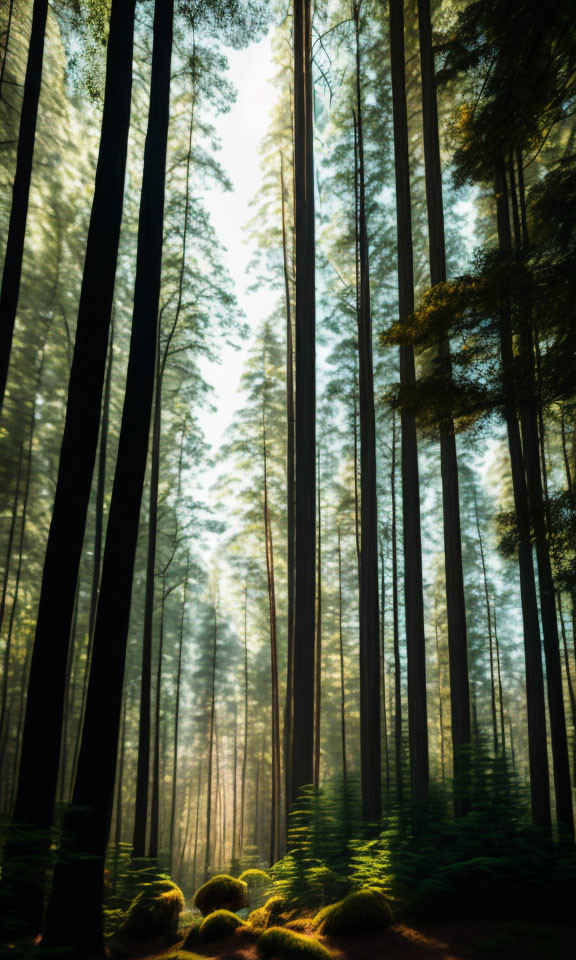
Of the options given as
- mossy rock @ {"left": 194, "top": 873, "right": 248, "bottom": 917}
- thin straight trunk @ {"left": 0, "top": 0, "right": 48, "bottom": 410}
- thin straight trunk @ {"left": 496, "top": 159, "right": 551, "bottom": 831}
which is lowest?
mossy rock @ {"left": 194, "top": 873, "right": 248, "bottom": 917}

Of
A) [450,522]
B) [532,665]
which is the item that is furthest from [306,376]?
[532,665]

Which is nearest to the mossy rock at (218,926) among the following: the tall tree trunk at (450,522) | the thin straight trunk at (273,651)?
the tall tree trunk at (450,522)

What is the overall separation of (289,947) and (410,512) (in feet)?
14.4

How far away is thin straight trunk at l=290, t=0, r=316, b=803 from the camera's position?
637cm

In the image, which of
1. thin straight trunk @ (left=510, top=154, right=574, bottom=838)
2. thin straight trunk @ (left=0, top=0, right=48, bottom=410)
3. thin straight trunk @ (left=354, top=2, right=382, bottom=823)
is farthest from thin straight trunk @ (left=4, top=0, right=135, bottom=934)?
thin straight trunk @ (left=354, top=2, right=382, bottom=823)

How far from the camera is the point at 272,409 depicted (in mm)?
12805

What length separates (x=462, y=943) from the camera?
363cm

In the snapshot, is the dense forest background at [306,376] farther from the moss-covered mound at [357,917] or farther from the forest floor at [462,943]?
the forest floor at [462,943]

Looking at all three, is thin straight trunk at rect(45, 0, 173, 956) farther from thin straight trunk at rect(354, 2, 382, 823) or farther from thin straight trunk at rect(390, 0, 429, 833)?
thin straight trunk at rect(354, 2, 382, 823)

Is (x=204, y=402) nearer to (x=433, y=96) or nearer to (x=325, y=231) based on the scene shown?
(x=325, y=231)

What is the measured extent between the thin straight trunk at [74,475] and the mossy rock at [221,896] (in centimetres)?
354

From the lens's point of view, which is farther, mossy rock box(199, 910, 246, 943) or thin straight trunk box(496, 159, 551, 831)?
thin straight trunk box(496, 159, 551, 831)

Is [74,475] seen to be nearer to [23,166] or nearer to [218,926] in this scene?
[23,166]

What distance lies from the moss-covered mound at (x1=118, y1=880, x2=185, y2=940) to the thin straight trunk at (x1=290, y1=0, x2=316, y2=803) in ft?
5.60
